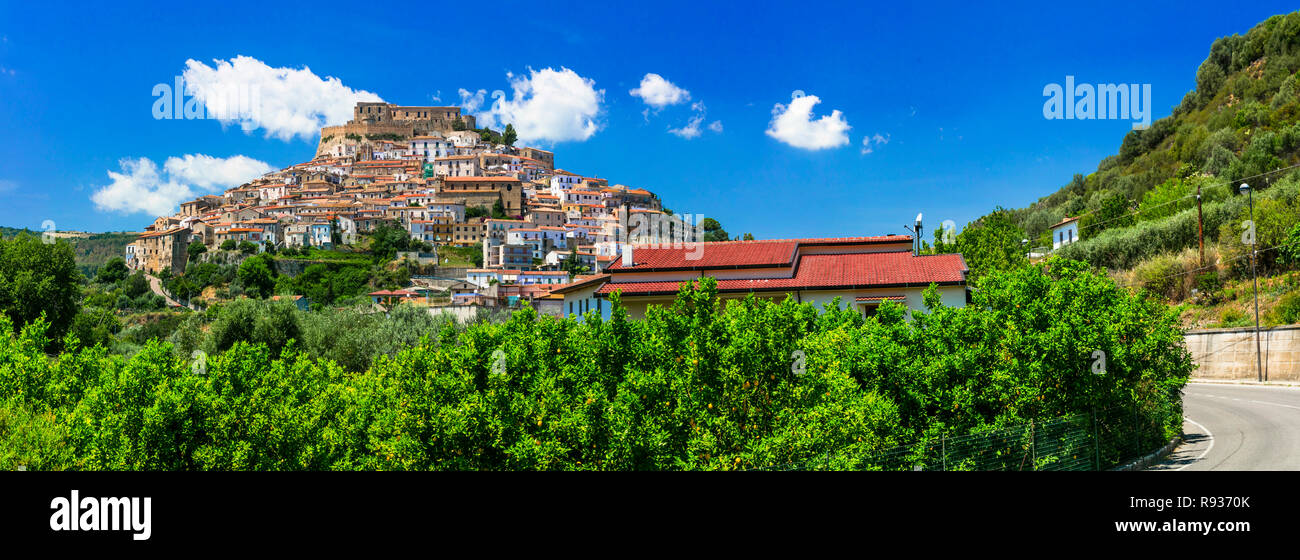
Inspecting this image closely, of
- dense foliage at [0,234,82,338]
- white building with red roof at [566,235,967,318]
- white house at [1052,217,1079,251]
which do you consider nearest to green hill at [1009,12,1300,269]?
white house at [1052,217,1079,251]

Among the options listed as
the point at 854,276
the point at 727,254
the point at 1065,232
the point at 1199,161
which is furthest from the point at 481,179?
the point at 854,276

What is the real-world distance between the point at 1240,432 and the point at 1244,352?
17896 millimetres

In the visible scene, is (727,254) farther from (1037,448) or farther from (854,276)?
(1037,448)

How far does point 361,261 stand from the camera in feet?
509

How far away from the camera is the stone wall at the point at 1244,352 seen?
30.6 metres

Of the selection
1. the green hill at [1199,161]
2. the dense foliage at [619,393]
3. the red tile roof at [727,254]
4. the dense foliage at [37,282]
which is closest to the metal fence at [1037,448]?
the dense foliage at [619,393]

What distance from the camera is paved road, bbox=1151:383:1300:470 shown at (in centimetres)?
1540

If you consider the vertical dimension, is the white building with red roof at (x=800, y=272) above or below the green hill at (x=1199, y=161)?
below

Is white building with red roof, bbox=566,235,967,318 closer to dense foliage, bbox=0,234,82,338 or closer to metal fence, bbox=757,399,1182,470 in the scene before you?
metal fence, bbox=757,399,1182,470

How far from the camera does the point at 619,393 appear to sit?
10.5 meters

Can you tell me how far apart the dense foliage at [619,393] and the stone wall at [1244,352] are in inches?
833

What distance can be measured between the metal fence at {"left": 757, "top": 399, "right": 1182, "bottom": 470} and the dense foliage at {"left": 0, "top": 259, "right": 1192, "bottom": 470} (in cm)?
21

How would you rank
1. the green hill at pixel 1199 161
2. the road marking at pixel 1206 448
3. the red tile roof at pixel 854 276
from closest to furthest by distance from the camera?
the road marking at pixel 1206 448 → the red tile roof at pixel 854 276 → the green hill at pixel 1199 161

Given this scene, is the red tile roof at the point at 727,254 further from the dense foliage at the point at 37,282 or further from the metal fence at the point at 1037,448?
the dense foliage at the point at 37,282
